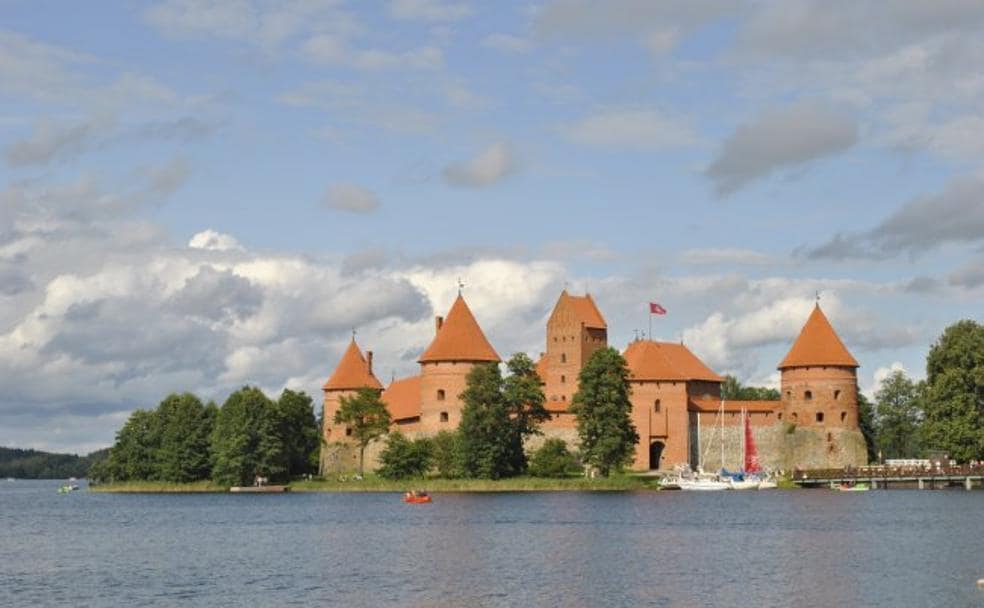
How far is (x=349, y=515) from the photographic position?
49688 mm

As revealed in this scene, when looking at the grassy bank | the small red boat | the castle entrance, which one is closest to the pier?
the castle entrance

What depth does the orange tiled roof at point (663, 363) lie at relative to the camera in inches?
Result: 2800

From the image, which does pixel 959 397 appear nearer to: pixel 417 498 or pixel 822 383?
pixel 822 383

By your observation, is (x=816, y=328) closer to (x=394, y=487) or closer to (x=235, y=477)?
(x=394, y=487)

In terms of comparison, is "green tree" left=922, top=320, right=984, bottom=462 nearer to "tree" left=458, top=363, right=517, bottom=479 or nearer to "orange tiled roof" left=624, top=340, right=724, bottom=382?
"orange tiled roof" left=624, top=340, right=724, bottom=382

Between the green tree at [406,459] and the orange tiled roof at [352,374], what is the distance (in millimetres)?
12478

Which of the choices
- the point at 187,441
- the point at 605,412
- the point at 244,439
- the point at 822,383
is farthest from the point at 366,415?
the point at 822,383

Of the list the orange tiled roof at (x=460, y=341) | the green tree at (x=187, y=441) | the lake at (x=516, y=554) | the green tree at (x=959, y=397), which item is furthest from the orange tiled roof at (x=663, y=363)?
the green tree at (x=187, y=441)

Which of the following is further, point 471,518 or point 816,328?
point 816,328

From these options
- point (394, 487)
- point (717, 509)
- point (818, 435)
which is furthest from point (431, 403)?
point (717, 509)

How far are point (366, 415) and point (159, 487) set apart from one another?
1122 cm

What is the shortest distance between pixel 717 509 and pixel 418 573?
69.1 ft

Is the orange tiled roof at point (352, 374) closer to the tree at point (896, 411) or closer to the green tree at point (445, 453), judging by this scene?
the green tree at point (445, 453)

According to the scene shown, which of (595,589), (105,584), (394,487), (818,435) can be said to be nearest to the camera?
(595,589)
